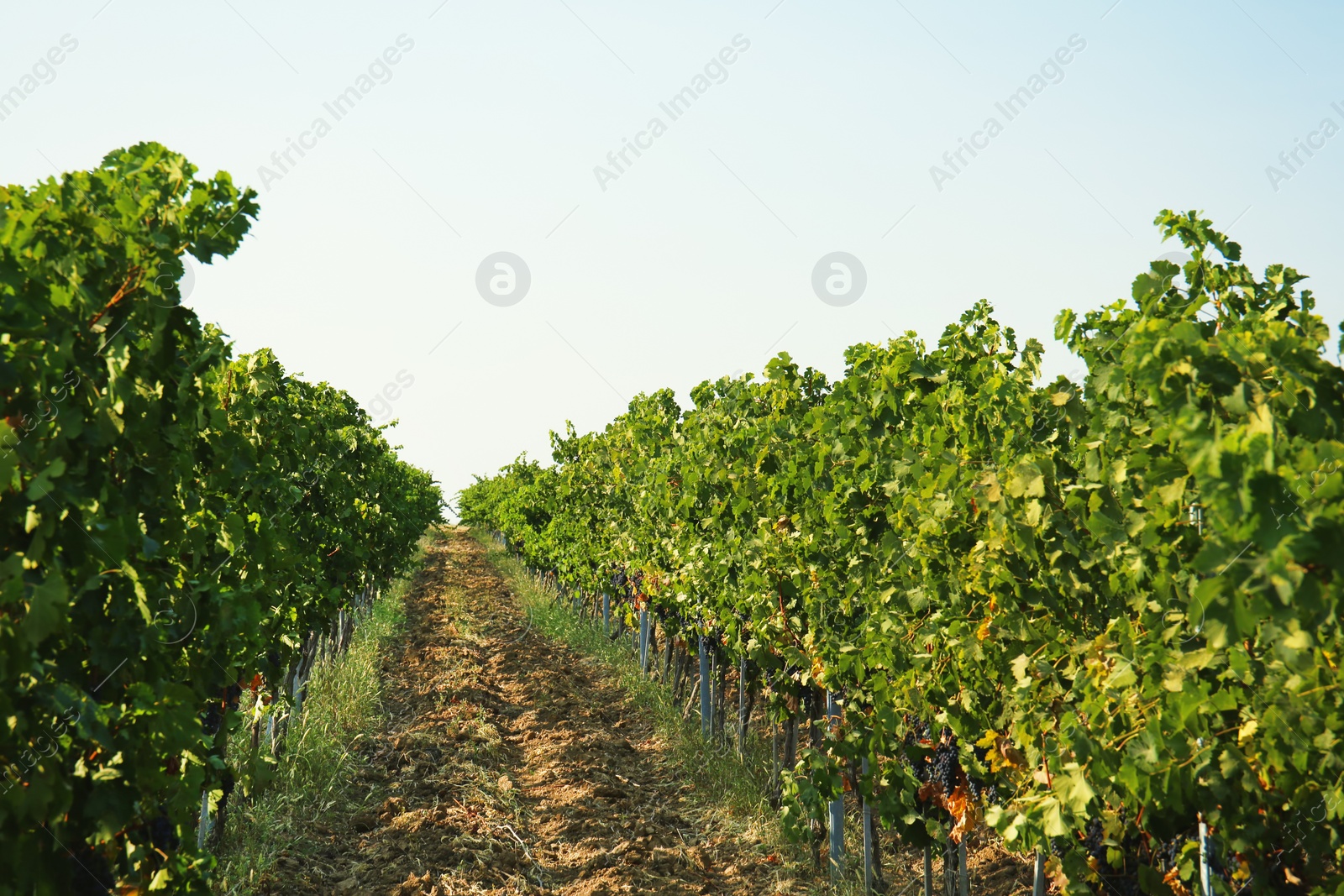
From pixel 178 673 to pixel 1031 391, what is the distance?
11.4 ft

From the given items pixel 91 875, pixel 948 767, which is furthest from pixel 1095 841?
pixel 91 875

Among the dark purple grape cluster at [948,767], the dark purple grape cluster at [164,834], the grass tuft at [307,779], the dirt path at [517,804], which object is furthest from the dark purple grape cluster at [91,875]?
the dark purple grape cluster at [948,767]

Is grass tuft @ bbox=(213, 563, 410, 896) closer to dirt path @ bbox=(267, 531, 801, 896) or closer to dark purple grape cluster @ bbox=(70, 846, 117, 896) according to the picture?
dirt path @ bbox=(267, 531, 801, 896)

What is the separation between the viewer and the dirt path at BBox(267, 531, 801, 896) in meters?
5.70

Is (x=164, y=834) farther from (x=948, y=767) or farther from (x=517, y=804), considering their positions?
(x=517, y=804)

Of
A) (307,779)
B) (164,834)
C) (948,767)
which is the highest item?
(948,767)

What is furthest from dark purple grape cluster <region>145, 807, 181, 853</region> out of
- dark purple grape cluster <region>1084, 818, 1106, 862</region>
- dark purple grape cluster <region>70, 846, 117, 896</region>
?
dark purple grape cluster <region>1084, 818, 1106, 862</region>

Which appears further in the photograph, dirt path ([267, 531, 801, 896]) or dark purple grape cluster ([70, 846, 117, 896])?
dirt path ([267, 531, 801, 896])

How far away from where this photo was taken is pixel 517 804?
692cm

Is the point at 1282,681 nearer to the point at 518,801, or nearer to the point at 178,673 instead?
the point at 178,673

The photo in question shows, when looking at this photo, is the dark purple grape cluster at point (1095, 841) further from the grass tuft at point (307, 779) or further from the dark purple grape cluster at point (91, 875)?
the grass tuft at point (307, 779)

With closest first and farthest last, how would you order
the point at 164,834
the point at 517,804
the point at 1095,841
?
the point at 164,834 → the point at 1095,841 → the point at 517,804

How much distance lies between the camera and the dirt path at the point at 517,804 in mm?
5703

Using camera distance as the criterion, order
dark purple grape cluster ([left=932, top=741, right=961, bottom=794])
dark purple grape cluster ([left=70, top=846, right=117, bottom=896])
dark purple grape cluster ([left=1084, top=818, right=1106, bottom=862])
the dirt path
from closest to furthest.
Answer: dark purple grape cluster ([left=70, top=846, right=117, bottom=896]) → dark purple grape cluster ([left=1084, top=818, right=1106, bottom=862]) → dark purple grape cluster ([left=932, top=741, right=961, bottom=794]) → the dirt path
